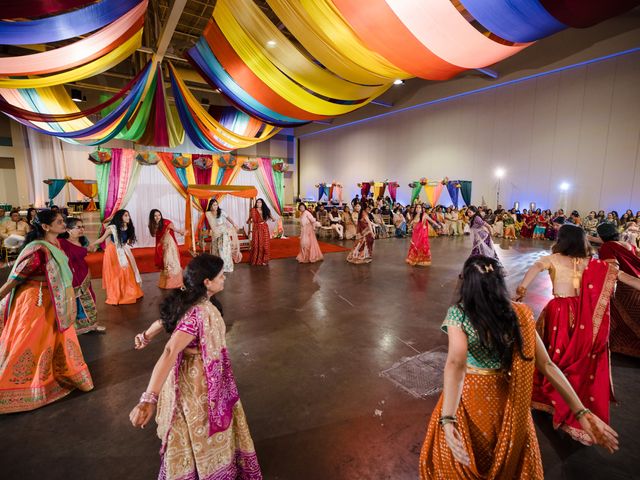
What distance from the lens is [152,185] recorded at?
846 cm

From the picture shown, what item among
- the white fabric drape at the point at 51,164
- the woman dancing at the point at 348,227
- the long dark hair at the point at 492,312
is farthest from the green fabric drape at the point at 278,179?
the white fabric drape at the point at 51,164

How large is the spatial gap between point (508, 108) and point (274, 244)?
10.2 metres

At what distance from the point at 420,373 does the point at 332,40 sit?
363 cm

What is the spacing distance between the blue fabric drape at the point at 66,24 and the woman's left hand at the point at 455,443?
4.70 m

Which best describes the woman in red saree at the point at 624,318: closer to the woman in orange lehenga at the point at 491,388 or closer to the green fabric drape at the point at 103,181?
the woman in orange lehenga at the point at 491,388

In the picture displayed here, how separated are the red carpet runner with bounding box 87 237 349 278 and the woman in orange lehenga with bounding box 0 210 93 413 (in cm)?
399

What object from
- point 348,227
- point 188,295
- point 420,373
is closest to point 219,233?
point 420,373

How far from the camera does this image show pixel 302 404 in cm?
219

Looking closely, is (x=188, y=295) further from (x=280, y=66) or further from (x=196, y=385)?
(x=280, y=66)

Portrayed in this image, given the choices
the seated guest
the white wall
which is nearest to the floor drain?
the seated guest

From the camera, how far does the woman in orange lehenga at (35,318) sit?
208 cm

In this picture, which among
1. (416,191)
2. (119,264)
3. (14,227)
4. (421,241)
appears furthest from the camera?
(416,191)

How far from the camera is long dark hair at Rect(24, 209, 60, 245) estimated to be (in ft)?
6.81

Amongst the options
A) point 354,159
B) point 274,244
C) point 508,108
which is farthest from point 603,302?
point 354,159
